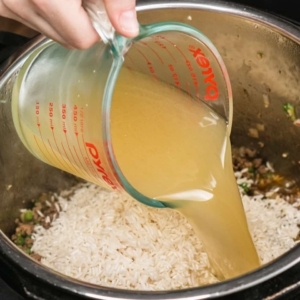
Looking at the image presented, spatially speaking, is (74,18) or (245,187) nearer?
(74,18)

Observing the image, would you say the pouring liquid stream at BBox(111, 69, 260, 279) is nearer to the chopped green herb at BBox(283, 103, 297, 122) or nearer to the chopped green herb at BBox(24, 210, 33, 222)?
the chopped green herb at BBox(283, 103, 297, 122)

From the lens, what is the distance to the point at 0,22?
1455 millimetres

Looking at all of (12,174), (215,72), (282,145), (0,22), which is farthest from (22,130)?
Result: (282,145)

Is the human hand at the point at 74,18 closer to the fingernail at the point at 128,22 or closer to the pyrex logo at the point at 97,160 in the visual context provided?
the fingernail at the point at 128,22

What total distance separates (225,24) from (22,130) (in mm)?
584

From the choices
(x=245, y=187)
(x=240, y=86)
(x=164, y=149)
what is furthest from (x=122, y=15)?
(x=245, y=187)

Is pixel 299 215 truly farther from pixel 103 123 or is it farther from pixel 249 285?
pixel 103 123

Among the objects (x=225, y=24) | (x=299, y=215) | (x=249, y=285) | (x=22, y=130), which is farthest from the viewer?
(x=299, y=215)

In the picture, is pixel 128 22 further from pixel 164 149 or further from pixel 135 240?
pixel 135 240

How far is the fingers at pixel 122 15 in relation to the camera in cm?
74

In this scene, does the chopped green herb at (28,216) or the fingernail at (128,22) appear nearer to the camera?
the fingernail at (128,22)

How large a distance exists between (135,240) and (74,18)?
0.76 meters

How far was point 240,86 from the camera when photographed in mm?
1430

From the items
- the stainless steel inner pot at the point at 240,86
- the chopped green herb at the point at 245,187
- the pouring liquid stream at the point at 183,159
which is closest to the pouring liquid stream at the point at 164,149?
the pouring liquid stream at the point at 183,159
